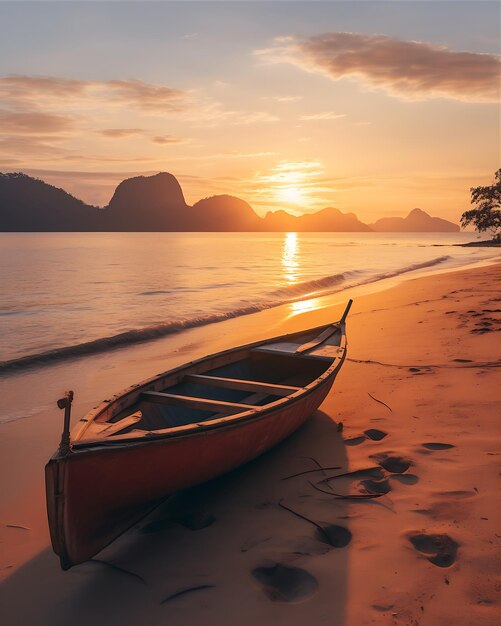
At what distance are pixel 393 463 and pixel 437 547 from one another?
1.34 meters

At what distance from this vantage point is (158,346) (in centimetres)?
1303

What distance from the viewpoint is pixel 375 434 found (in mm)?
5570

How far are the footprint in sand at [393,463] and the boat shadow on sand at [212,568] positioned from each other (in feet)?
2.31

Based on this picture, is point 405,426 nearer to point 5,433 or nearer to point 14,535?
point 14,535

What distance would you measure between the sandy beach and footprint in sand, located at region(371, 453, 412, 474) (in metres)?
0.02

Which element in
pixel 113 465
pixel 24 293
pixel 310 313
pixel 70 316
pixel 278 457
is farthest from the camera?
pixel 24 293

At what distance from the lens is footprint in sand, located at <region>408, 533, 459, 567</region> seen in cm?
337

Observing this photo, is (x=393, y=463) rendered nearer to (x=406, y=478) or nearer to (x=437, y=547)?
(x=406, y=478)

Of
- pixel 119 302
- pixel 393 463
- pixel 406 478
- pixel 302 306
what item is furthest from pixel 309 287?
pixel 406 478

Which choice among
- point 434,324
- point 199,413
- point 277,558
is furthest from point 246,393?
point 434,324

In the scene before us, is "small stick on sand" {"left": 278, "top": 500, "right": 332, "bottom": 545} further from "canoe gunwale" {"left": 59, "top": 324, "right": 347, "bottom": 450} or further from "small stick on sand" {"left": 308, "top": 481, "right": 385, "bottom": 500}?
"canoe gunwale" {"left": 59, "top": 324, "right": 347, "bottom": 450}

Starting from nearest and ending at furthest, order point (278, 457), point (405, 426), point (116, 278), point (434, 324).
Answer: point (278, 457) → point (405, 426) → point (434, 324) → point (116, 278)

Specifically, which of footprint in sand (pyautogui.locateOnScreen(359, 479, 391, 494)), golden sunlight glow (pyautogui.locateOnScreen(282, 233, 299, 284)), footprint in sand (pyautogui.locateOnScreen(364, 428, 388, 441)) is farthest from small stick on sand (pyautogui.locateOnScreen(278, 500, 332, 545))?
golden sunlight glow (pyautogui.locateOnScreen(282, 233, 299, 284))

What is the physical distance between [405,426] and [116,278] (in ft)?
103
